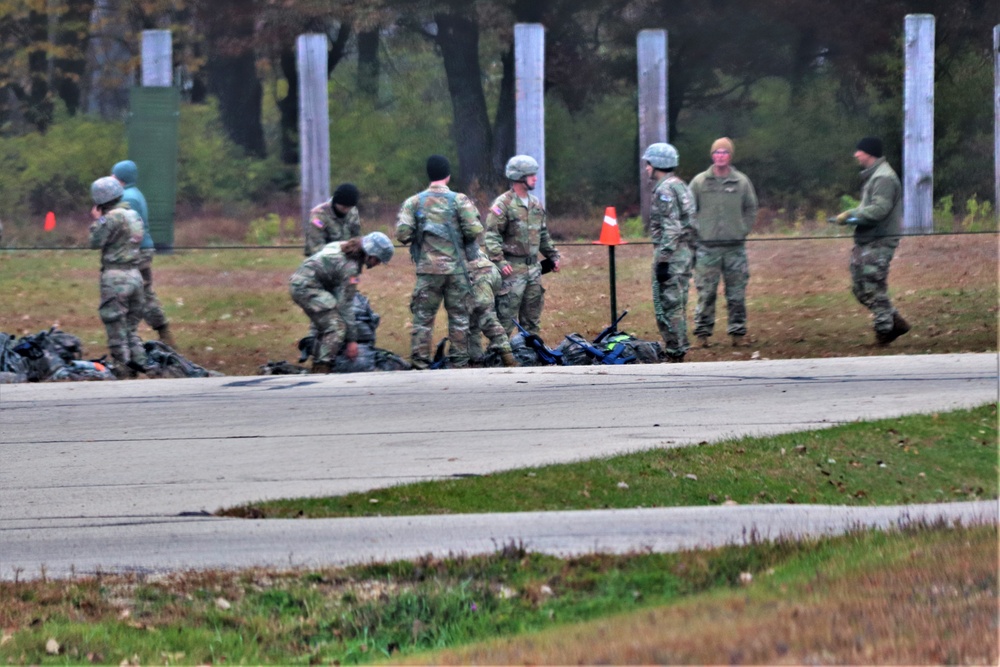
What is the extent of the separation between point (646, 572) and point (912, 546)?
1123 millimetres

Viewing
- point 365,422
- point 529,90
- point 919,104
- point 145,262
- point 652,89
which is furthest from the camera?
point 652,89

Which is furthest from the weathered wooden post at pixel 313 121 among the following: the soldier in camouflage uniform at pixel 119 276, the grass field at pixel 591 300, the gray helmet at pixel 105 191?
the soldier in camouflage uniform at pixel 119 276

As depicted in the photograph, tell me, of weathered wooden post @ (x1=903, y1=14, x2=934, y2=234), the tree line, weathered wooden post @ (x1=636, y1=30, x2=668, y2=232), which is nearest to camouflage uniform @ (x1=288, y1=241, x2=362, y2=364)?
weathered wooden post @ (x1=636, y1=30, x2=668, y2=232)

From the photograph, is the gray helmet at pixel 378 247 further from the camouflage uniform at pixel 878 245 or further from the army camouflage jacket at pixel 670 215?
the camouflage uniform at pixel 878 245

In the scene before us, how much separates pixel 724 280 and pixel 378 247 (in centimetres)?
348

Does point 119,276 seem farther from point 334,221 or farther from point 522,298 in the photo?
point 522,298

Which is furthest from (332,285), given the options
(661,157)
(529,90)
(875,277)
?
(529,90)

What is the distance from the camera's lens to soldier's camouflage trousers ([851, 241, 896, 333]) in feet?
A: 41.5

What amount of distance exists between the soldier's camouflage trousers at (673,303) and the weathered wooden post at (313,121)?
5.75 m

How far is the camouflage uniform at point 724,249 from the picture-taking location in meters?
13.3

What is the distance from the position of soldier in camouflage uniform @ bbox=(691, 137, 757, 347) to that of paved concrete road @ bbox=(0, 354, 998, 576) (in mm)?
2122

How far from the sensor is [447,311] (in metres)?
12.2

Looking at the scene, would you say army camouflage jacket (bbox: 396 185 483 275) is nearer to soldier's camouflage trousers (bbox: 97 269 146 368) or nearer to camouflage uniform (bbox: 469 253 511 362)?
camouflage uniform (bbox: 469 253 511 362)

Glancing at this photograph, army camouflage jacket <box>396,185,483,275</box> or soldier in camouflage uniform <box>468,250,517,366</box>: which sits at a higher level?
army camouflage jacket <box>396,185,483,275</box>
